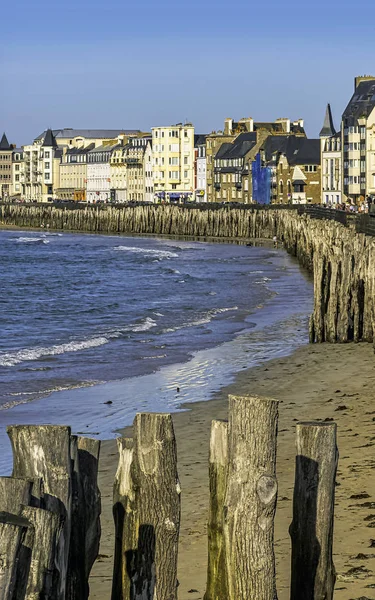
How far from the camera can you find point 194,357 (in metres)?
20.7

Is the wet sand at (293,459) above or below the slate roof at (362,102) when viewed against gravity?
below

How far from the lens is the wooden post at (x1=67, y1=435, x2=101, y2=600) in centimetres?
621

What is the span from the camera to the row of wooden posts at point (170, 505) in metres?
5.73

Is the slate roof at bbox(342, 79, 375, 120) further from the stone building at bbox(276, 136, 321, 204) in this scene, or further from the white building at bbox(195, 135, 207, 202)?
the white building at bbox(195, 135, 207, 202)

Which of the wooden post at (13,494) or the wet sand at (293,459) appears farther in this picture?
the wet sand at (293,459)

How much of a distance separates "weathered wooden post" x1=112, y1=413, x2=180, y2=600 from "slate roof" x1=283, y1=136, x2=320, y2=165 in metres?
128

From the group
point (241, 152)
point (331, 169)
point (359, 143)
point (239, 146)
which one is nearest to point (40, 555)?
point (359, 143)

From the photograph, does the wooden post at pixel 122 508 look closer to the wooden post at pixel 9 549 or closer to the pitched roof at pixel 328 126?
the wooden post at pixel 9 549

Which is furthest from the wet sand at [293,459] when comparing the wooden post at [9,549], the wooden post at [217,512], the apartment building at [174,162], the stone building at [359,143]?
the apartment building at [174,162]

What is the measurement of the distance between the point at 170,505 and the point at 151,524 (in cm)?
14

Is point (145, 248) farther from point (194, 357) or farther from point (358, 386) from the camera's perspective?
point (358, 386)

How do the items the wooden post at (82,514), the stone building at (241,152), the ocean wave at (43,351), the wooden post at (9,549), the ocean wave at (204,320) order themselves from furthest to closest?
1. the stone building at (241,152)
2. the ocean wave at (204,320)
3. the ocean wave at (43,351)
4. the wooden post at (82,514)
5. the wooden post at (9,549)

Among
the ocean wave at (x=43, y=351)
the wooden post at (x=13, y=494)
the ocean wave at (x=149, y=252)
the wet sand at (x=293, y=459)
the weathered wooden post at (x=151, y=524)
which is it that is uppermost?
the wooden post at (x=13, y=494)

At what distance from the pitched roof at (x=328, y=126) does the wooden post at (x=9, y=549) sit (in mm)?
130193
